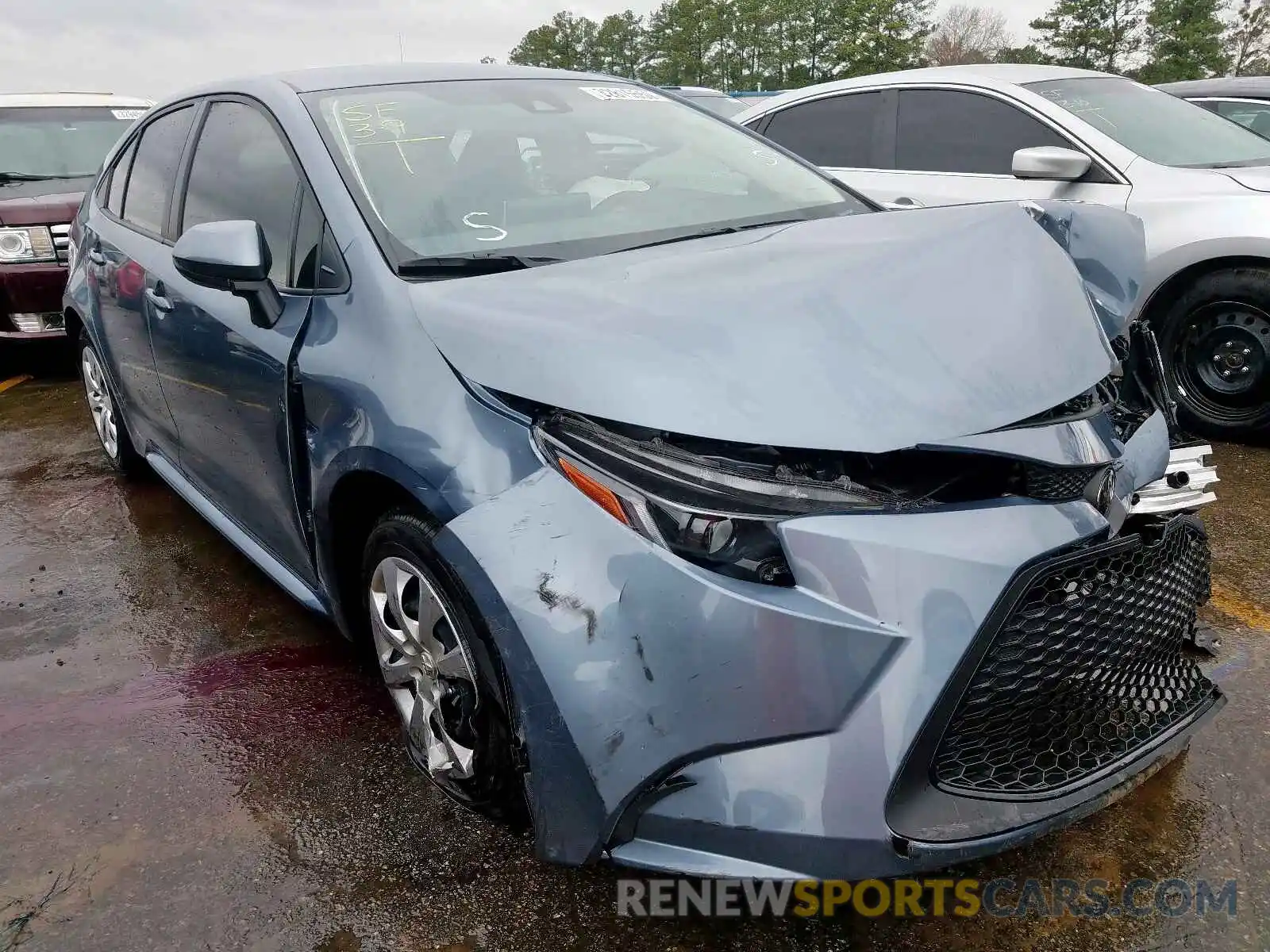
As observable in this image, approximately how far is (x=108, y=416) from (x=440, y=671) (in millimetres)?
3077

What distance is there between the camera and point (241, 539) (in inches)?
111

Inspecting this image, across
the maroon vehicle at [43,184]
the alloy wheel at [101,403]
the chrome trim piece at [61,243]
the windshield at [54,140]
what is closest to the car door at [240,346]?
the alloy wheel at [101,403]

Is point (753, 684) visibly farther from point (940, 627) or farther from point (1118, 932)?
point (1118, 932)

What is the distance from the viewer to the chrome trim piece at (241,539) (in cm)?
246

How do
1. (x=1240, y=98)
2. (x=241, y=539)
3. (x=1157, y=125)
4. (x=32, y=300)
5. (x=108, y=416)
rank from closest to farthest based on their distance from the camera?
(x=241, y=539) < (x=108, y=416) < (x=1157, y=125) < (x=32, y=300) < (x=1240, y=98)

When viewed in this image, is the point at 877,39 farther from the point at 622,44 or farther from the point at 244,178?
the point at 244,178

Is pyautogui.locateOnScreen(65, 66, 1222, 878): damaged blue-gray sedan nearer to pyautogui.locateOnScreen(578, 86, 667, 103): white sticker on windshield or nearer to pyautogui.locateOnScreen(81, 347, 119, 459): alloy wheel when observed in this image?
pyautogui.locateOnScreen(578, 86, 667, 103): white sticker on windshield

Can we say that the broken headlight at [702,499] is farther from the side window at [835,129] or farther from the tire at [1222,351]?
the side window at [835,129]

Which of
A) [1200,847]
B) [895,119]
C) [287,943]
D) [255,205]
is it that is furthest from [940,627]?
[895,119]

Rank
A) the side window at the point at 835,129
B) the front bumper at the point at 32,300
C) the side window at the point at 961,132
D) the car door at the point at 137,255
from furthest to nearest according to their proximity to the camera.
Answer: the front bumper at the point at 32,300, the side window at the point at 835,129, the side window at the point at 961,132, the car door at the point at 137,255

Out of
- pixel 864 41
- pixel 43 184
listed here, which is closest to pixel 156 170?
pixel 43 184

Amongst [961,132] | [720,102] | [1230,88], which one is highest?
[1230,88]

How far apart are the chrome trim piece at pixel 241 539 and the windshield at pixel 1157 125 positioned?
403cm

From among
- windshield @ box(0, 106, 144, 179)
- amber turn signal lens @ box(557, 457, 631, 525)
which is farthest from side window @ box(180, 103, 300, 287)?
windshield @ box(0, 106, 144, 179)
